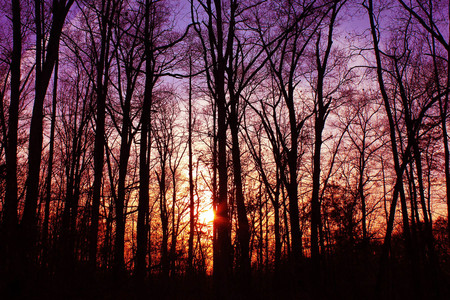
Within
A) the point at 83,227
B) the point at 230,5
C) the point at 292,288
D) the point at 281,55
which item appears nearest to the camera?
the point at 83,227

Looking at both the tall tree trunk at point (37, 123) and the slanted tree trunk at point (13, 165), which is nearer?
the slanted tree trunk at point (13, 165)

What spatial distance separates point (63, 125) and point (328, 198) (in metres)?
14.6

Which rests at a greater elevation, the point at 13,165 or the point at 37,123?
the point at 37,123

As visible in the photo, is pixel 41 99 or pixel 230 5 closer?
pixel 41 99

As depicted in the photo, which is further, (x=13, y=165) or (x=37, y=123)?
(x=37, y=123)

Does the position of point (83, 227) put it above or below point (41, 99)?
below

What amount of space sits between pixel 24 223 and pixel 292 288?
8.22 meters

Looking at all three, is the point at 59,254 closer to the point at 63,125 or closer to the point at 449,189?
the point at 63,125

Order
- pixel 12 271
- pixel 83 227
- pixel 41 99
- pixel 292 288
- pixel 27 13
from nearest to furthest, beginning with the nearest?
pixel 12 271 → pixel 41 99 → pixel 27 13 → pixel 83 227 → pixel 292 288

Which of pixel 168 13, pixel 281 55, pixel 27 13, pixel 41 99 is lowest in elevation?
pixel 41 99

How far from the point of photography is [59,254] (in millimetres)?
5789

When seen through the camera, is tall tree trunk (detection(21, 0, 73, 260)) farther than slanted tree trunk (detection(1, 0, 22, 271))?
Yes

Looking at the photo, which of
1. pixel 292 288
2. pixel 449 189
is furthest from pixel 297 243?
pixel 449 189

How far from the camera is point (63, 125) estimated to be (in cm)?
1445
